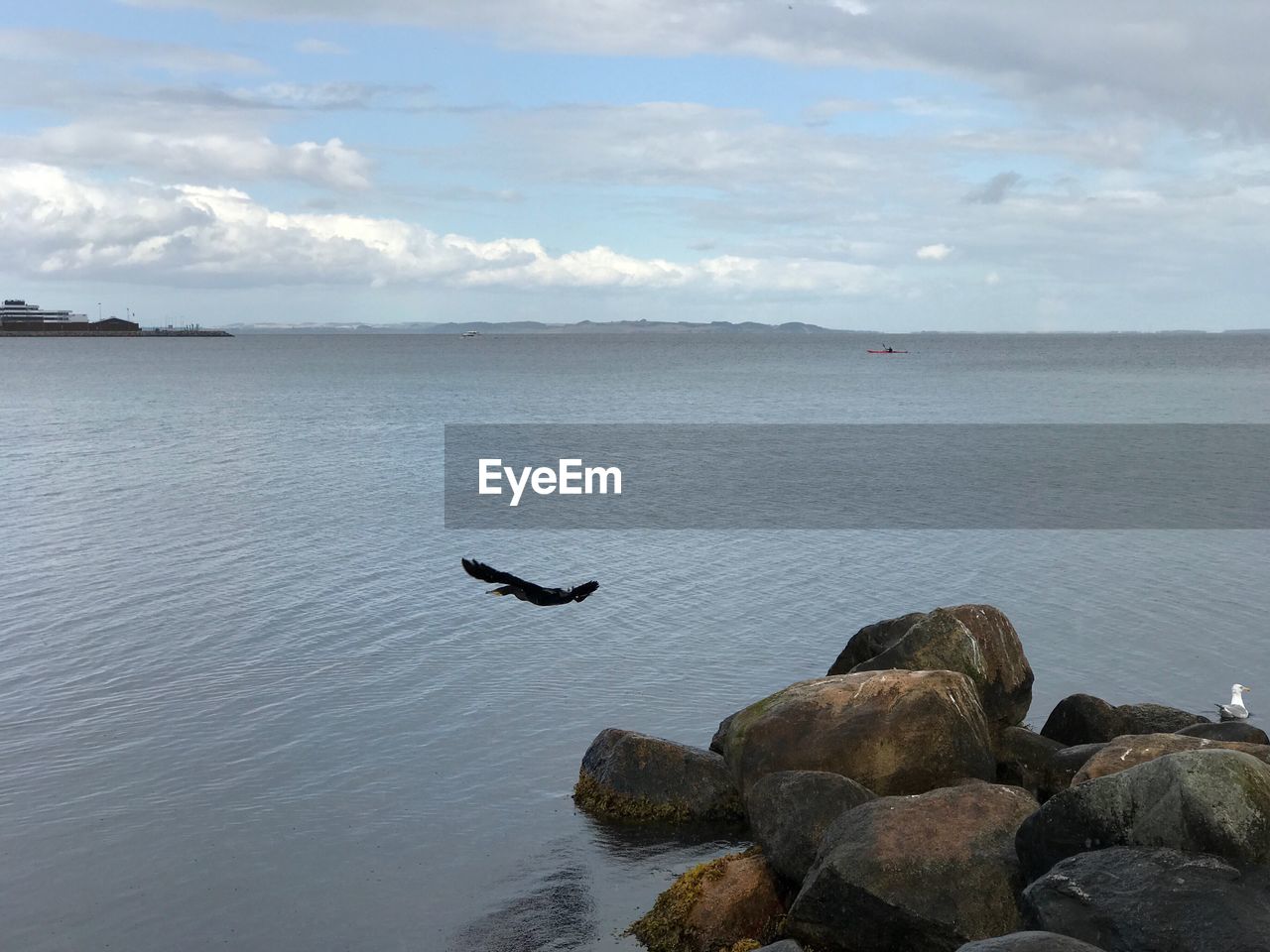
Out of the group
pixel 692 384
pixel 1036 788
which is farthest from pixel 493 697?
pixel 692 384

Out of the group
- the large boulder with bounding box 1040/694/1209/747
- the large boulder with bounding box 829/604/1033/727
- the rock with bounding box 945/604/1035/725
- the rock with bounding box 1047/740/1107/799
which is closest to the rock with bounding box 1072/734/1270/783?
the rock with bounding box 1047/740/1107/799

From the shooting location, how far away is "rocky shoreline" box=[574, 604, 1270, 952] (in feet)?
41.4

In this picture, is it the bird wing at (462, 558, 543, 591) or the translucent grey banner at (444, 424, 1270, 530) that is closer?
the bird wing at (462, 558, 543, 591)

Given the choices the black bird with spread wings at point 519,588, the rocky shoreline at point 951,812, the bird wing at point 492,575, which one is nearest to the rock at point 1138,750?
the rocky shoreline at point 951,812

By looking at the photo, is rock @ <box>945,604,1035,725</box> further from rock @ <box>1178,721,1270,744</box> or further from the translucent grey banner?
the translucent grey banner

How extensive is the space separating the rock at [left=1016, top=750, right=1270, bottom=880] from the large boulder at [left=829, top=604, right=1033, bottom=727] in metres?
5.94

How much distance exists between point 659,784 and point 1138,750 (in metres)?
6.54

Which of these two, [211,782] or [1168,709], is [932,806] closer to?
[1168,709]

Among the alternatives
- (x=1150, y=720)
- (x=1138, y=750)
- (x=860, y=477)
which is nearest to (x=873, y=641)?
(x=1150, y=720)

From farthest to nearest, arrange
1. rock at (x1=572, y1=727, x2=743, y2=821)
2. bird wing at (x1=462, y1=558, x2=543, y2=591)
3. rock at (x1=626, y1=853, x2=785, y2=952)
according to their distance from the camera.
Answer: rock at (x1=572, y1=727, x2=743, y2=821) → rock at (x1=626, y1=853, x2=785, y2=952) → bird wing at (x1=462, y1=558, x2=543, y2=591)

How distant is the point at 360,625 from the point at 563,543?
12.5 metres

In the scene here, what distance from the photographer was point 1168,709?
2062cm

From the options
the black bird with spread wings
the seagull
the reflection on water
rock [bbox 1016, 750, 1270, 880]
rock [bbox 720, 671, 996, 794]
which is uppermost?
the black bird with spread wings

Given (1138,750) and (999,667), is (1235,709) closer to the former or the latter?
(999,667)
